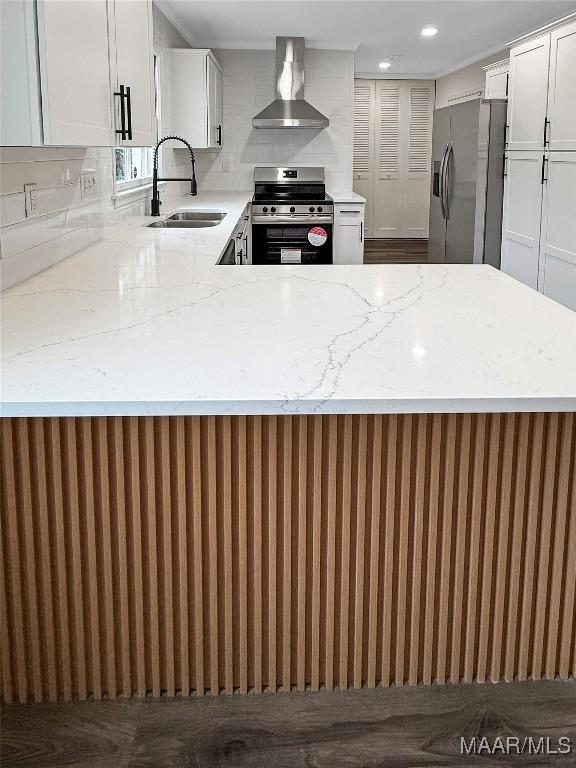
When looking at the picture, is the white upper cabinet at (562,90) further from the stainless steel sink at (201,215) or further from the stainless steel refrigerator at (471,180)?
the stainless steel sink at (201,215)

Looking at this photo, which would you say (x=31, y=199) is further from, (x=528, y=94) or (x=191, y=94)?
(x=191, y=94)

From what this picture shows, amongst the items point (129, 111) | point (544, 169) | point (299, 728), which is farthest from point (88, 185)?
point (544, 169)

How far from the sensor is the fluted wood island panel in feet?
5.86

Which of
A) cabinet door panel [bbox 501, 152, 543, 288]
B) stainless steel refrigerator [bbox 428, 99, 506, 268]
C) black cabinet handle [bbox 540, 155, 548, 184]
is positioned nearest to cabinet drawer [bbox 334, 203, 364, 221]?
stainless steel refrigerator [bbox 428, 99, 506, 268]

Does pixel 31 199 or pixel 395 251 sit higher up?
pixel 31 199

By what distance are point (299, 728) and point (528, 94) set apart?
4569mm

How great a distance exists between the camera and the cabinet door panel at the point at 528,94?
5020mm

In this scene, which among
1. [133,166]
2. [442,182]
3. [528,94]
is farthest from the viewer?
[442,182]

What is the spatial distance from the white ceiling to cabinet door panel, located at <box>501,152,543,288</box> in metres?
1.21

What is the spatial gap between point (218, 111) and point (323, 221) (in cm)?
141

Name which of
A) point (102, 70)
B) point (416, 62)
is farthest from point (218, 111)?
point (102, 70)

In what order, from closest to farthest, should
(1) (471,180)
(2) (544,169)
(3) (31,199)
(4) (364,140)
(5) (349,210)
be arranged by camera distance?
(3) (31,199) → (2) (544,169) → (1) (471,180) → (5) (349,210) → (4) (364,140)

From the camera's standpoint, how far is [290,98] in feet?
24.8

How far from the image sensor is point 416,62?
931cm
